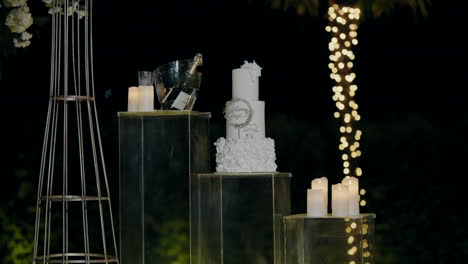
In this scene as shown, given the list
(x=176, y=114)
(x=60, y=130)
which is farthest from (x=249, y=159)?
(x=60, y=130)

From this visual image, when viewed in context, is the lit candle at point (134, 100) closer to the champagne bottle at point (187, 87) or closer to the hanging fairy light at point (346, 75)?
the champagne bottle at point (187, 87)

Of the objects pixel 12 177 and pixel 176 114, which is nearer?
pixel 176 114

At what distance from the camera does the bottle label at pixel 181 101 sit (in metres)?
3.87

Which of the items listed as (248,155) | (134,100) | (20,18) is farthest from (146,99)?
(20,18)

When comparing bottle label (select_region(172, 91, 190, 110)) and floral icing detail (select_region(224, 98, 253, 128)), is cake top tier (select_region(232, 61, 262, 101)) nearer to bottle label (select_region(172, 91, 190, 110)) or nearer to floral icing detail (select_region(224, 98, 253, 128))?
floral icing detail (select_region(224, 98, 253, 128))

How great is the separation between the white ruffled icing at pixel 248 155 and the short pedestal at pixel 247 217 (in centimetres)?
5

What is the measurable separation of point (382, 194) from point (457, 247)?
424 millimetres

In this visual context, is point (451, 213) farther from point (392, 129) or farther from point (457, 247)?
point (392, 129)

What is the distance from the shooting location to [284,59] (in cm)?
532

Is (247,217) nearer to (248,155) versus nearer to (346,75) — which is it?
(248,155)

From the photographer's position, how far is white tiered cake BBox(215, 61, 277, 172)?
378cm

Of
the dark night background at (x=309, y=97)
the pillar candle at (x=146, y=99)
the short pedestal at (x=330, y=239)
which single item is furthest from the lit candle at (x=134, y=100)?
the dark night background at (x=309, y=97)

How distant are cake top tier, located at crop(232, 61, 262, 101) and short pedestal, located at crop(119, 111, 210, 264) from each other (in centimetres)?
18

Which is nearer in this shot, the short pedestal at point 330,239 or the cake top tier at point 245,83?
the short pedestal at point 330,239
